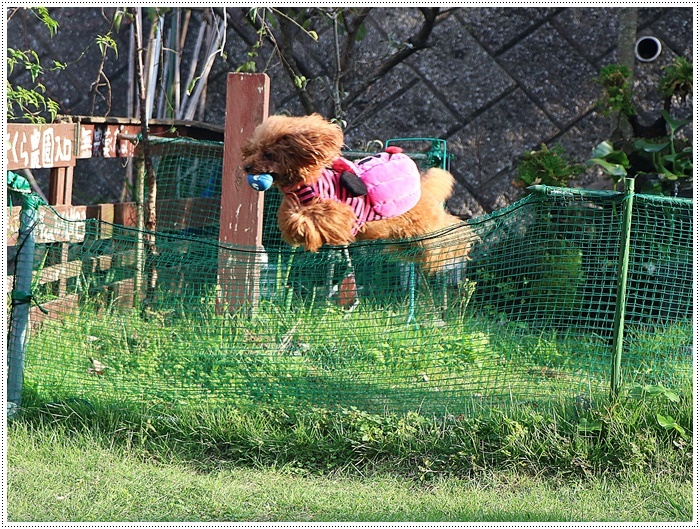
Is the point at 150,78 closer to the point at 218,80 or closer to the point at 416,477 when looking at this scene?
the point at 218,80

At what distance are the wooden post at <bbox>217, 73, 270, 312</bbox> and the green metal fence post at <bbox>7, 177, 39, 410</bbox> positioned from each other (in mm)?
914

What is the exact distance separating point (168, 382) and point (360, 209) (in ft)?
3.98

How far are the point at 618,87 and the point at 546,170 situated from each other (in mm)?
715

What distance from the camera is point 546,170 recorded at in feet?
17.0

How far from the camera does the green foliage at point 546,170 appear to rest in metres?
5.18

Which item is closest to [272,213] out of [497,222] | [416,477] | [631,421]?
[497,222]

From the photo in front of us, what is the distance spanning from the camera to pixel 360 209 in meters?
3.66

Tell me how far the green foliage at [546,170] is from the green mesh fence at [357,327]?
75 cm

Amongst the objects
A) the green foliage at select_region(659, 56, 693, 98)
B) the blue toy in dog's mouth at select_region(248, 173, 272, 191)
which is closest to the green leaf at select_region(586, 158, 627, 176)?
the green foliage at select_region(659, 56, 693, 98)

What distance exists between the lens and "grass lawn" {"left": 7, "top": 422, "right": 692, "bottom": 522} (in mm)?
3057

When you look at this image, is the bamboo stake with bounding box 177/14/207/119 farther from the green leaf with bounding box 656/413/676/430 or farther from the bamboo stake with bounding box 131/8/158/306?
the green leaf with bounding box 656/413/676/430

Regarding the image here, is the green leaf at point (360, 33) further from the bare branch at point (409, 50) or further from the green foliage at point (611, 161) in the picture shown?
the green foliage at point (611, 161)

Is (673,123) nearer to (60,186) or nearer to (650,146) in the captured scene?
(650,146)
